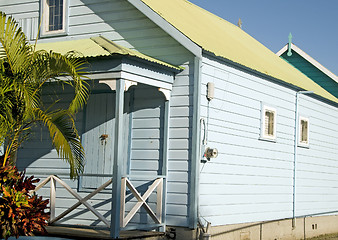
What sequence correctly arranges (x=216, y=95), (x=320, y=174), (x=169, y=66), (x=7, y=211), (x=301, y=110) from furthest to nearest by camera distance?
(x=320, y=174)
(x=301, y=110)
(x=216, y=95)
(x=169, y=66)
(x=7, y=211)

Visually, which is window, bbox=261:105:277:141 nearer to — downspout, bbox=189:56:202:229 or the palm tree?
downspout, bbox=189:56:202:229

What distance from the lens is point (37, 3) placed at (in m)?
14.2

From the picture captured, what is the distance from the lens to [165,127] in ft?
39.9

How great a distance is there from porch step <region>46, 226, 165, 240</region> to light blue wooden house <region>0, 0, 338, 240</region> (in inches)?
6.7

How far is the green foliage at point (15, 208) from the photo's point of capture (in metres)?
10.0

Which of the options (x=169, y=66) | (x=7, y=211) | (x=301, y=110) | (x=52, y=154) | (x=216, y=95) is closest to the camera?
(x=7, y=211)

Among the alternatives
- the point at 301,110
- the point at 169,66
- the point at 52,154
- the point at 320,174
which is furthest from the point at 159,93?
the point at 320,174

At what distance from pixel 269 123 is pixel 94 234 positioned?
5.84 meters

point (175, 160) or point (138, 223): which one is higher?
point (175, 160)

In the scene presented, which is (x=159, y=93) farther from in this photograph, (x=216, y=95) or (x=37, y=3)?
(x=37, y=3)

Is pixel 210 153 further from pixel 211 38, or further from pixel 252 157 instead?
pixel 211 38

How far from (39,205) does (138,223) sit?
2431 millimetres

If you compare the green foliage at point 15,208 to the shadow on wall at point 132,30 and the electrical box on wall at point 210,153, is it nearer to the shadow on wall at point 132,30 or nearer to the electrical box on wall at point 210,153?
the electrical box on wall at point 210,153

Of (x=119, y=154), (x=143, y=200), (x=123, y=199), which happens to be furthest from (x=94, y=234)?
(x=119, y=154)
